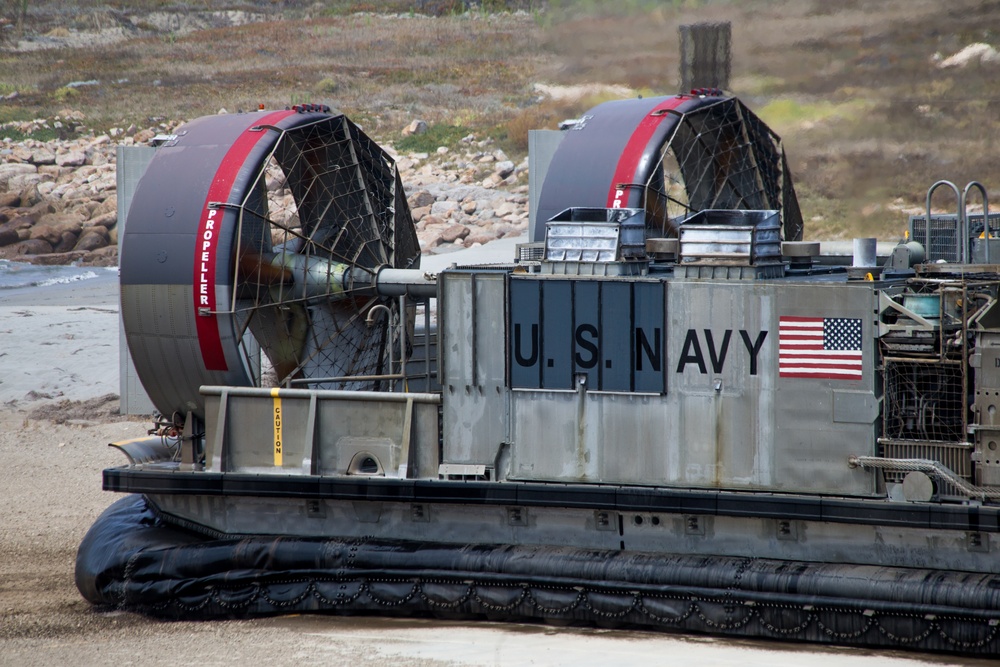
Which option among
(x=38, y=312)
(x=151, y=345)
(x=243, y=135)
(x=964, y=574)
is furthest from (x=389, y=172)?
(x=38, y=312)

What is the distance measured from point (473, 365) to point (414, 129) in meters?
24.2

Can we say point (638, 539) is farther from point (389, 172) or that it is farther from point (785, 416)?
point (389, 172)

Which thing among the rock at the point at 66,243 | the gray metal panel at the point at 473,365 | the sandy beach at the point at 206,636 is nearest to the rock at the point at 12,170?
the rock at the point at 66,243

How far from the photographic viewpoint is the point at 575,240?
859 cm

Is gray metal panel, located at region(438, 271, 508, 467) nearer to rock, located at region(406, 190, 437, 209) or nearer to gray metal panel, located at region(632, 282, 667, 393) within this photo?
gray metal panel, located at region(632, 282, 667, 393)

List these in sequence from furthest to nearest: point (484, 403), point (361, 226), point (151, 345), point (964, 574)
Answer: point (361, 226)
point (151, 345)
point (484, 403)
point (964, 574)

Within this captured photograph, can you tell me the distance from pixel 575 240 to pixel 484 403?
4.36 ft

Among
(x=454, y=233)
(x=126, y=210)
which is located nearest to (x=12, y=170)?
(x=454, y=233)

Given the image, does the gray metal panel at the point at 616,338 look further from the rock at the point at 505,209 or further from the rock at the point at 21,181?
the rock at the point at 21,181

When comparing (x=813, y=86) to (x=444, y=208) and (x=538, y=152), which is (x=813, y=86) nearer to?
(x=444, y=208)

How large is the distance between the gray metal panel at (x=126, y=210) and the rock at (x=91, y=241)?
1410 cm

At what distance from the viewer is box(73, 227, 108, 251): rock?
28062mm

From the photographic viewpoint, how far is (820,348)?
25.3 feet

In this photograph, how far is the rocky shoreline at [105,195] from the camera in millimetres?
27078
